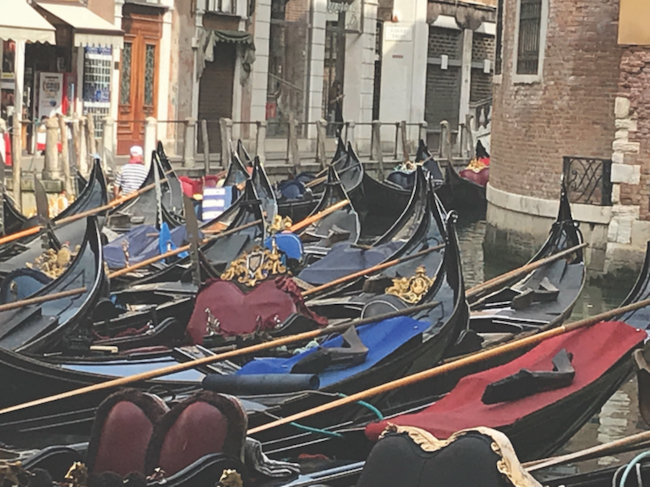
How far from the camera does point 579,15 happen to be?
22.2ft

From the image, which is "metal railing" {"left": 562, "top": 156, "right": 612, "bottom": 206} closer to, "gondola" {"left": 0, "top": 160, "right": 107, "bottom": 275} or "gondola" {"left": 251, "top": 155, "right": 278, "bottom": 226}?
"gondola" {"left": 251, "top": 155, "right": 278, "bottom": 226}

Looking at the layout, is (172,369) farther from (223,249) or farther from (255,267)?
(223,249)

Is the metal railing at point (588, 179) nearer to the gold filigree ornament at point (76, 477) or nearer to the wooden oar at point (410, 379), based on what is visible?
the wooden oar at point (410, 379)

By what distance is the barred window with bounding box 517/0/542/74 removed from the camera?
23.5ft

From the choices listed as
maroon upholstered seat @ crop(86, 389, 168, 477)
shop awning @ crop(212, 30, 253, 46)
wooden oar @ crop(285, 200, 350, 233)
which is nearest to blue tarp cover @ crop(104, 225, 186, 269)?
wooden oar @ crop(285, 200, 350, 233)

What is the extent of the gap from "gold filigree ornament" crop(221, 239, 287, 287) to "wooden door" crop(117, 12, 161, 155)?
539cm

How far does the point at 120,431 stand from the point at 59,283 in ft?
5.22

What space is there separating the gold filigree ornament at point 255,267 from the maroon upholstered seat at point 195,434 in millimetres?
1991

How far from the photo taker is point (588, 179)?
6.76m

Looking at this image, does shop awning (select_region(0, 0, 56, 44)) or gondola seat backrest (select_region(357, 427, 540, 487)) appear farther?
shop awning (select_region(0, 0, 56, 44))

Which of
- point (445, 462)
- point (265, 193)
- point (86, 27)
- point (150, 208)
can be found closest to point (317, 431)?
point (445, 462)

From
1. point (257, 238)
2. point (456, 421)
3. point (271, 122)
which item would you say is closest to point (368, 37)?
point (271, 122)

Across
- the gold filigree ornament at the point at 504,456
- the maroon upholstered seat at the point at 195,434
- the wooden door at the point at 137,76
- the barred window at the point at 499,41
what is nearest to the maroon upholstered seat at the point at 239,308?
the maroon upholstered seat at the point at 195,434

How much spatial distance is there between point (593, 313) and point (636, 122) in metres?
0.99
